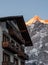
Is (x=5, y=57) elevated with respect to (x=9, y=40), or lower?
lower

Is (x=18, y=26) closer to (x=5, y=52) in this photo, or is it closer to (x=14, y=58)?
(x=14, y=58)

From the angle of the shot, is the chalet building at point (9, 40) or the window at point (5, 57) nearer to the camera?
the chalet building at point (9, 40)

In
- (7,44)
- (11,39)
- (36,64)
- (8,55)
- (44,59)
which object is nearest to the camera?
(7,44)

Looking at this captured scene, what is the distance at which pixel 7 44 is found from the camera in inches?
1399

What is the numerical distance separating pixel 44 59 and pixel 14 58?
155285 millimetres

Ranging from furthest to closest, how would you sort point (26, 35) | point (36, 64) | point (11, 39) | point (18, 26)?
point (36, 64) → point (26, 35) → point (18, 26) → point (11, 39)

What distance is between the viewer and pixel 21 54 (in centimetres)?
4203

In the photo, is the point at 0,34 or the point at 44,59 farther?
the point at 44,59

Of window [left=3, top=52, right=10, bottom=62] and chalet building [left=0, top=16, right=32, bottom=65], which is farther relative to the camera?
window [left=3, top=52, right=10, bottom=62]

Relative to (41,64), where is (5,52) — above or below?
above

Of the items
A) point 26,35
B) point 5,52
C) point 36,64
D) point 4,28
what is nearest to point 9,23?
point 4,28

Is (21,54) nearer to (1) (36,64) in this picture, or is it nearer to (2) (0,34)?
(2) (0,34)

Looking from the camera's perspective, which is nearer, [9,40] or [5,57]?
[5,57]

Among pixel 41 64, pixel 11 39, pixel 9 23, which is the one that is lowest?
pixel 41 64
